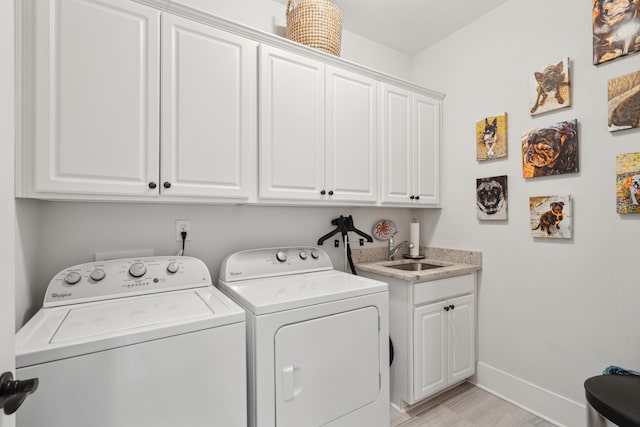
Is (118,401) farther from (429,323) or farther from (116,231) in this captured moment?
(429,323)

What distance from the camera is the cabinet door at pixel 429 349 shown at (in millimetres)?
1973

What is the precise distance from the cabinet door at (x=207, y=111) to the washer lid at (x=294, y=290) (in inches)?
20.2

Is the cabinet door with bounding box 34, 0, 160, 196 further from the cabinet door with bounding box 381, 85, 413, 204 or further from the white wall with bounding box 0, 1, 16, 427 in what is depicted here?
the cabinet door with bounding box 381, 85, 413, 204

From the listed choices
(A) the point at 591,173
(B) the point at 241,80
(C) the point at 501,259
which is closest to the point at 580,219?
(A) the point at 591,173

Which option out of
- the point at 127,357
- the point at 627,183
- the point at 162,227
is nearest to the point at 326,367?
the point at 127,357

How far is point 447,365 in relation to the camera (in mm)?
2125

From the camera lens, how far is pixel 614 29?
65.5 inches

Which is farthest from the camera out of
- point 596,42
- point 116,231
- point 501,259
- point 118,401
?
point 501,259

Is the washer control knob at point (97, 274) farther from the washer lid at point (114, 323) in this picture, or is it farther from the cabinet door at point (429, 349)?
the cabinet door at point (429, 349)

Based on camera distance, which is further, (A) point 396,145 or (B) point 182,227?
(A) point 396,145

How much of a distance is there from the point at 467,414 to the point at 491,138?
194 cm

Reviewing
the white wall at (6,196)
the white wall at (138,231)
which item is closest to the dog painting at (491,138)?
the white wall at (138,231)

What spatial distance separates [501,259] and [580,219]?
560 millimetres

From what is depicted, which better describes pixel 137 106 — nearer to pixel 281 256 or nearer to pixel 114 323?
pixel 114 323
